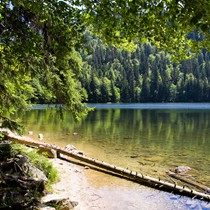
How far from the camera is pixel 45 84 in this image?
9938 mm

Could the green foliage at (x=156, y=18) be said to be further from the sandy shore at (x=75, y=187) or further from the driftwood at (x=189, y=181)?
the driftwood at (x=189, y=181)

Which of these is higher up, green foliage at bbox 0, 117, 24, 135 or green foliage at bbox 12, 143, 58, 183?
green foliage at bbox 0, 117, 24, 135

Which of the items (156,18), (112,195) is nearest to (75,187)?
(112,195)

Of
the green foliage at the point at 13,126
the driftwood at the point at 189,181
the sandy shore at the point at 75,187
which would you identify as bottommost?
the driftwood at the point at 189,181

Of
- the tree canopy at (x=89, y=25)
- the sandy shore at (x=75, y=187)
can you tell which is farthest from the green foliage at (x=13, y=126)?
the sandy shore at (x=75, y=187)

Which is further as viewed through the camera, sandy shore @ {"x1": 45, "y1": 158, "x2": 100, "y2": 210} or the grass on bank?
the grass on bank

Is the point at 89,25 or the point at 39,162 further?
the point at 39,162

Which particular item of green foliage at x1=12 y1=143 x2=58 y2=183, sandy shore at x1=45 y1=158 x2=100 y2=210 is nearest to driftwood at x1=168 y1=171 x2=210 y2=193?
sandy shore at x1=45 y1=158 x2=100 y2=210

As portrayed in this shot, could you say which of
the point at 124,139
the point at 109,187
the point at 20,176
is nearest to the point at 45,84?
the point at 20,176

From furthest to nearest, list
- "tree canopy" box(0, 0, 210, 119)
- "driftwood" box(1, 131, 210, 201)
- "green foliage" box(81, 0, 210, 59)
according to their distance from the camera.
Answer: "driftwood" box(1, 131, 210, 201) → "tree canopy" box(0, 0, 210, 119) → "green foliage" box(81, 0, 210, 59)

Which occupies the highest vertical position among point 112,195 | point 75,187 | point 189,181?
point 75,187

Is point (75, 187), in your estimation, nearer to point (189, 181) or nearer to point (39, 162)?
point (39, 162)

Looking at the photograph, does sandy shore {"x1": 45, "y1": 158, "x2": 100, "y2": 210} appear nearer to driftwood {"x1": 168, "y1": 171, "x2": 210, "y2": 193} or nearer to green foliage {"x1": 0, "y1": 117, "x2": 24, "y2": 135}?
green foliage {"x1": 0, "y1": 117, "x2": 24, "y2": 135}

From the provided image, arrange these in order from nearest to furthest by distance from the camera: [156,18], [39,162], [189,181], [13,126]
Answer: [156,18] → [13,126] → [39,162] → [189,181]
